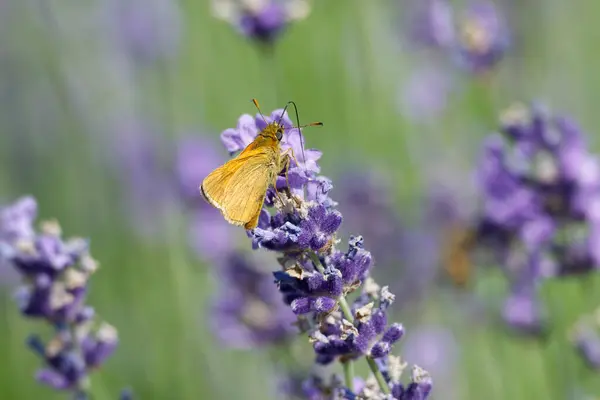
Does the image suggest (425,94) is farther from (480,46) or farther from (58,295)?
(58,295)

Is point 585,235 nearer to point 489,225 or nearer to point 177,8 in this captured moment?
point 489,225

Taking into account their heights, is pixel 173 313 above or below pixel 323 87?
below

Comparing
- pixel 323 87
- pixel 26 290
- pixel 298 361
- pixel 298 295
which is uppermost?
pixel 323 87

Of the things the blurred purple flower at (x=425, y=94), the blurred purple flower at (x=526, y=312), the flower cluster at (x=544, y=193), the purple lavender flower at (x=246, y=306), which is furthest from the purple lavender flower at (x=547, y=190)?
the blurred purple flower at (x=425, y=94)

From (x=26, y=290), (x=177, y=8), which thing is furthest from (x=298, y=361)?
(x=177, y=8)

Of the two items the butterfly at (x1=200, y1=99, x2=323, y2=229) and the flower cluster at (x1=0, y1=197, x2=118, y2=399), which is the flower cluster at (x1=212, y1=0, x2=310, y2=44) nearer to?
the flower cluster at (x1=0, y1=197, x2=118, y2=399)
